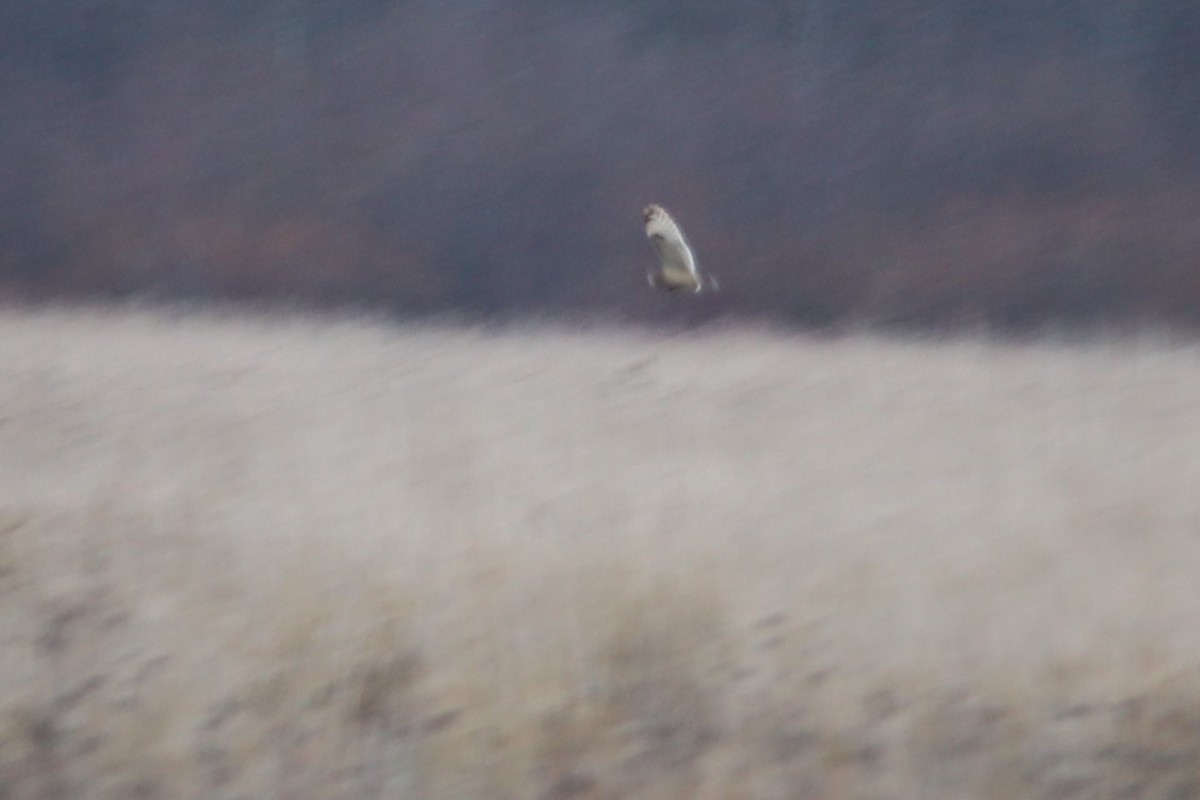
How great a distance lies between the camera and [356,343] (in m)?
5.27

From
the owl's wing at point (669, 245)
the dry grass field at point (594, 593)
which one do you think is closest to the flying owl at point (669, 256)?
the owl's wing at point (669, 245)

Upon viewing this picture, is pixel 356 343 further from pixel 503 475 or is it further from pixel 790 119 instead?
pixel 790 119

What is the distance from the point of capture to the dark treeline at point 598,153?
18.0 ft

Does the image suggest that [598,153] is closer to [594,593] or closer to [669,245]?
[669,245]

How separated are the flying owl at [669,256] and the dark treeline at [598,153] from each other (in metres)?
0.51

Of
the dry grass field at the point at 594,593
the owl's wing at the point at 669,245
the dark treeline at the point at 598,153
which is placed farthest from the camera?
the dark treeline at the point at 598,153

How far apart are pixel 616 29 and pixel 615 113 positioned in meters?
0.34

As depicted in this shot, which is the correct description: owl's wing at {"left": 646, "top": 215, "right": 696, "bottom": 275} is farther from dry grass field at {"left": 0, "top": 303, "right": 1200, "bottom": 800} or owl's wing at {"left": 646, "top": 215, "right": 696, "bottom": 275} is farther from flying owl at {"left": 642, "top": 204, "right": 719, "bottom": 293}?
dry grass field at {"left": 0, "top": 303, "right": 1200, "bottom": 800}

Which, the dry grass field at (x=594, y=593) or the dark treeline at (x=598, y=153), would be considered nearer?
the dry grass field at (x=594, y=593)

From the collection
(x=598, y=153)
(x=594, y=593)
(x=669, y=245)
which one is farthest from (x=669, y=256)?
(x=594, y=593)

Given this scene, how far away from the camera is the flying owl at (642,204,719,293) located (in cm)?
451

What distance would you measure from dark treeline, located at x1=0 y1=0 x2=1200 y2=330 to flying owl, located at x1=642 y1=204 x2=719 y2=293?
0.51 m

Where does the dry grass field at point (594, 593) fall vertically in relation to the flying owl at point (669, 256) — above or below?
below

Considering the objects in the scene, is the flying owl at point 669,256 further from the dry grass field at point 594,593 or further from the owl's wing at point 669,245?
the dry grass field at point 594,593
